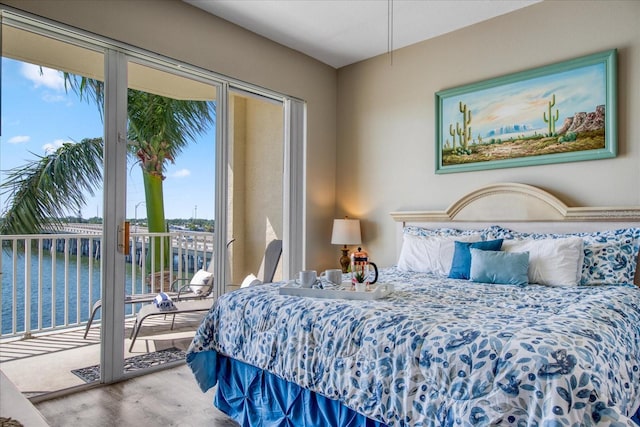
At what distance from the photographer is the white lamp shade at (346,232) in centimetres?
413

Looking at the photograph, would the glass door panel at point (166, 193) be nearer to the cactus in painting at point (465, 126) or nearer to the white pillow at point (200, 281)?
the white pillow at point (200, 281)

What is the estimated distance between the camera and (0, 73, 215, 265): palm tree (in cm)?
266

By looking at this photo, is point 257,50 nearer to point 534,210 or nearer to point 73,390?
point 534,210

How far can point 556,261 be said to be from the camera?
266 centimetres

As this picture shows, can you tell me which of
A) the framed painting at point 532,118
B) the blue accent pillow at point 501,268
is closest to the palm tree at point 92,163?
the framed painting at point 532,118

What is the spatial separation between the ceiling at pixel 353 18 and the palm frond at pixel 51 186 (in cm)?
147

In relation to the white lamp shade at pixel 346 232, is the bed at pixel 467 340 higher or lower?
lower

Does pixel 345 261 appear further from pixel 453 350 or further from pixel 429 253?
pixel 453 350

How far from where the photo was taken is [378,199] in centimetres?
428

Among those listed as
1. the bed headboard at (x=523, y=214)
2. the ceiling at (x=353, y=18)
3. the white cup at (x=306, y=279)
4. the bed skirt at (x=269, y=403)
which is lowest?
the bed skirt at (x=269, y=403)

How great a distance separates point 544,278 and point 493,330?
56.2 inches

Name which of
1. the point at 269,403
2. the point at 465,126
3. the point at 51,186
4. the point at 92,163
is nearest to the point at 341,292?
the point at 269,403

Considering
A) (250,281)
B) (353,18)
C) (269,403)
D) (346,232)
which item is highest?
(353,18)

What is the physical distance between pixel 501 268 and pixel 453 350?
1446 mm
